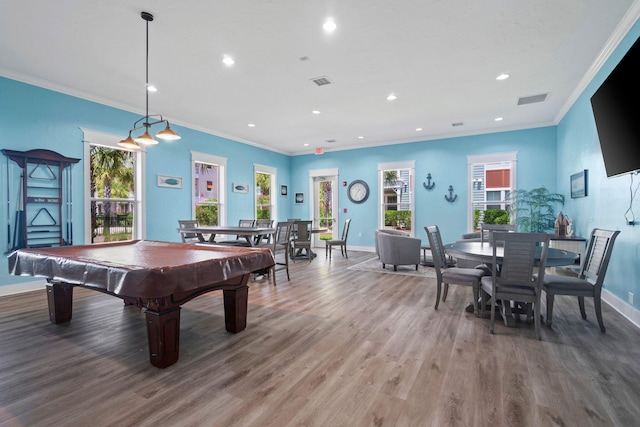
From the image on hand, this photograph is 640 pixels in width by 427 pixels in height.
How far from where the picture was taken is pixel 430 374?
207 cm

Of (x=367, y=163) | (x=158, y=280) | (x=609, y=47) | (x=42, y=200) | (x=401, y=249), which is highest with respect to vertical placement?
(x=609, y=47)

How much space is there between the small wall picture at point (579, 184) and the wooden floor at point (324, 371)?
1990mm

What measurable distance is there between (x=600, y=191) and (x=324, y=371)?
4325 millimetres

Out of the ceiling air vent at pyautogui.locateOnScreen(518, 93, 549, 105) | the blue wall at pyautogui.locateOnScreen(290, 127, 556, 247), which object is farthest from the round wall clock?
the ceiling air vent at pyautogui.locateOnScreen(518, 93, 549, 105)

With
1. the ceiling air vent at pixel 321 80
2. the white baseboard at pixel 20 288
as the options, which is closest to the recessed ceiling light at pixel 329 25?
the ceiling air vent at pixel 321 80

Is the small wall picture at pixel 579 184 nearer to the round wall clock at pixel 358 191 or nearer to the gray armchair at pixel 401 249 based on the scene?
the gray armchair at pixel 401 249

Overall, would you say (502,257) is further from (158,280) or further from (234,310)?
(158,280)

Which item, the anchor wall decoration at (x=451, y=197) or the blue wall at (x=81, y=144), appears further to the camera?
the anchor wall decoration at (x=451, y=197)

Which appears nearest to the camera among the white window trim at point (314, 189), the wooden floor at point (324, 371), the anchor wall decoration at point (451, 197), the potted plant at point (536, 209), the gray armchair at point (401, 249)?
the wooden floor at point (324, 371)

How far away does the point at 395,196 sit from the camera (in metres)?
8.34

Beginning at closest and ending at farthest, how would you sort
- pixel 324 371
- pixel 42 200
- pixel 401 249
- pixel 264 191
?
1. pixel 324 371
2. pixel 42 200
3. pixel 401 249
4. pixel 264 191

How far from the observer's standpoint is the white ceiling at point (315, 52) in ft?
9.26

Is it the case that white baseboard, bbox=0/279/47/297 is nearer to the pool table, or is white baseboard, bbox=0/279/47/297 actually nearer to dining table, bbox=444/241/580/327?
the pool table

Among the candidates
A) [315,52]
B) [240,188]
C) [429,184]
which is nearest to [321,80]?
[315,52]
